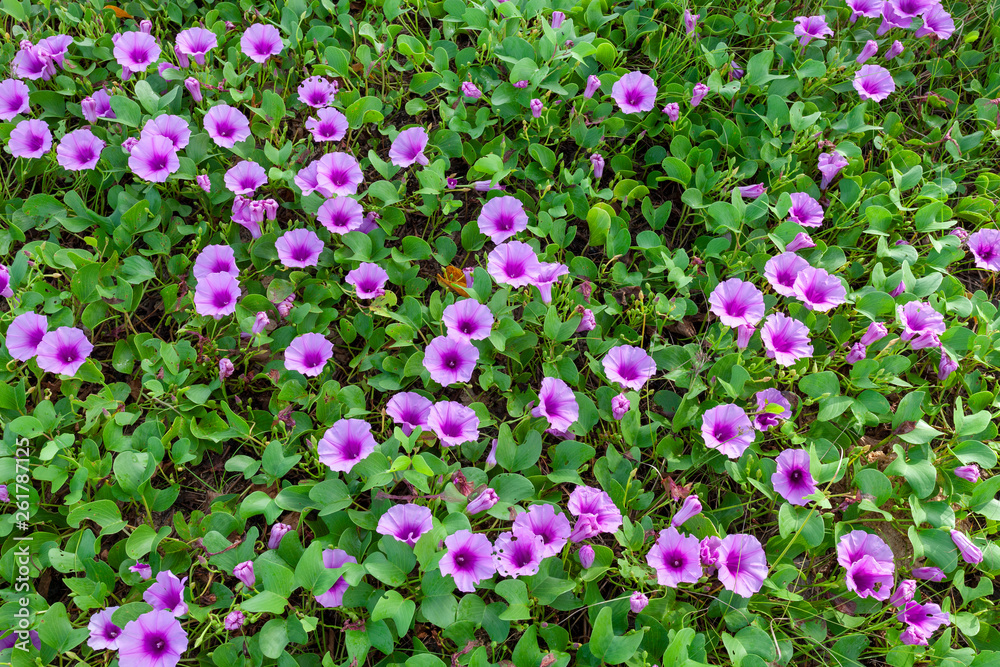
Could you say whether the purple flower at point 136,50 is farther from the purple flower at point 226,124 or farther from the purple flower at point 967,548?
the purple flower at point 967,548

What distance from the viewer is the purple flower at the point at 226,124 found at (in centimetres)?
269

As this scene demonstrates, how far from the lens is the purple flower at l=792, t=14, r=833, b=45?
3.07 meters

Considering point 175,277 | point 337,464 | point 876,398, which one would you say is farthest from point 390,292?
point 876,398

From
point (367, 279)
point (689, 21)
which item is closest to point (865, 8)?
point (689, 21)

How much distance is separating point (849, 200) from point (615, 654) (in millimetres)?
2106

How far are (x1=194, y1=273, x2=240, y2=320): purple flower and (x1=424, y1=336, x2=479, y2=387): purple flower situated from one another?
0.72 metres

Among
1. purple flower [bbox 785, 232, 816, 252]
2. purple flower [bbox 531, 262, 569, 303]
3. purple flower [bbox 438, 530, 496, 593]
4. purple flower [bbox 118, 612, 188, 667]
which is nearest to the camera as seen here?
A: purple flower [bbox 118, 612, 188, 667]

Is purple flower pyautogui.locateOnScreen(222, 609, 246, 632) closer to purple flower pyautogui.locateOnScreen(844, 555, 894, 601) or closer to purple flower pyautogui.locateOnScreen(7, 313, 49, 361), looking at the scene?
purple flower pyautogui.locateOnScreen(7, 313, 49, 361)

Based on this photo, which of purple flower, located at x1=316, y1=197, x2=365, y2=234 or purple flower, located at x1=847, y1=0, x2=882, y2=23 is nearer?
purple flower, located at x1=316, y1=197, x2=365, y2=234

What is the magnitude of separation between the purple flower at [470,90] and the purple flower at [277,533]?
1917 mm

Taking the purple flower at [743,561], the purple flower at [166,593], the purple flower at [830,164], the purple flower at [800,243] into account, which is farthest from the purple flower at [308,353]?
the purple flower at [830,164]

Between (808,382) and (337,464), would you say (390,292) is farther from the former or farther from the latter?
(808,382)

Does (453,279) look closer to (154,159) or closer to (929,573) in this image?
(154,159)

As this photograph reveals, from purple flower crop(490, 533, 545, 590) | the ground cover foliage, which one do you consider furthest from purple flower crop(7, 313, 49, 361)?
purple flower crop(490, 533, 545, 590)
